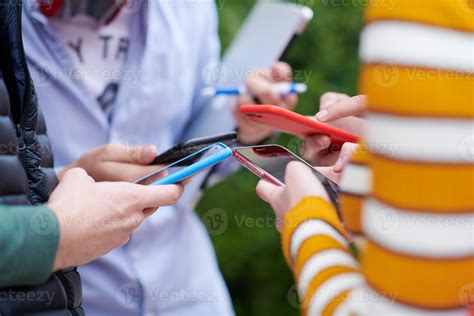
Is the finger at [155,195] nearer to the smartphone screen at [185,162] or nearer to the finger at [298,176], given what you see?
the smartphone screen at [185,162]

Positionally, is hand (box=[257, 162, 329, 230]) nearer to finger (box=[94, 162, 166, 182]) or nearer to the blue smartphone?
the blue smartphone

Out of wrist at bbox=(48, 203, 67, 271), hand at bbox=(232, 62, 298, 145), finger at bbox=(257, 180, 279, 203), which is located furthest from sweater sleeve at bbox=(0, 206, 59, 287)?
hand at bbox=(232, 62, 298, 145)

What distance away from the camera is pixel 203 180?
1.30m

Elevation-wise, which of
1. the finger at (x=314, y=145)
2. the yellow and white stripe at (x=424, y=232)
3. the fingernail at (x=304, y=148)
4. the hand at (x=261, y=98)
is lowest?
the hand at (x=261, y=98)

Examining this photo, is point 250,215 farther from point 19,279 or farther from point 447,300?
point 447,300

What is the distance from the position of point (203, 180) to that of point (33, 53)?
406 mm

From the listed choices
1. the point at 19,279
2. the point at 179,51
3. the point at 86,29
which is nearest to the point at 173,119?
the point at 179,51

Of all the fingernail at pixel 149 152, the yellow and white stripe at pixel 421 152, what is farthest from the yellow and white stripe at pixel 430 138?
→ the fingernail at pixel 149 152

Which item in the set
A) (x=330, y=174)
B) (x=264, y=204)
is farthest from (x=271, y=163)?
(x=264, y=204)

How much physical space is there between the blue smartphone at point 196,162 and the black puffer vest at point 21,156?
5.6 inches

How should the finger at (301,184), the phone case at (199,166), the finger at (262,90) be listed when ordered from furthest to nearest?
the finger at (262,90) → the phone case at (199,166) → the finger at (301,184)

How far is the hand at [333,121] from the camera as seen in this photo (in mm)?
772

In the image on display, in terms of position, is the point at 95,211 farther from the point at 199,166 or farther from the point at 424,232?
the point at 424,232

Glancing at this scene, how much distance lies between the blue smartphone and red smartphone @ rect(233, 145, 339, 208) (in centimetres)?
2
